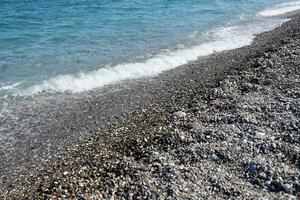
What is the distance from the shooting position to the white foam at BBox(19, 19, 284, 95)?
2056cm

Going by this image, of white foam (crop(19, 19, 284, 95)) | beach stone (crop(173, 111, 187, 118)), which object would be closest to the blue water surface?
white foam (crop(19, 19, 284, 95))

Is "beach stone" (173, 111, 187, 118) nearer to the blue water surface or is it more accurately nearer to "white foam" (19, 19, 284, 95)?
"white foam" (19, 19, 284, 95)

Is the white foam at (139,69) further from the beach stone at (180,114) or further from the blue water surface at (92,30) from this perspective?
the beach stone at (180,114)

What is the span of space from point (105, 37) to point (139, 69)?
7.69 meters

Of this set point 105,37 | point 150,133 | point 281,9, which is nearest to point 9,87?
point 150,133

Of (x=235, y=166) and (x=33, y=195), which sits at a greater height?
(x=235, y=166)

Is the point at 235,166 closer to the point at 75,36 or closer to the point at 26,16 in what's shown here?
the point at 75,36

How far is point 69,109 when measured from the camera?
1778cm

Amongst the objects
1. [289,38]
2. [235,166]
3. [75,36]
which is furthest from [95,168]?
[75,36]

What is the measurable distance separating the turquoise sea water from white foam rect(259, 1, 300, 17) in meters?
0.99

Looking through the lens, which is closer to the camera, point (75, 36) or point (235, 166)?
point (235, 166)

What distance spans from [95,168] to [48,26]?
2359cm

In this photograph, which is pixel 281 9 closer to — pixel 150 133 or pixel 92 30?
pixel 92 30

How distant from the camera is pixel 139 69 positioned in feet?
74.4
